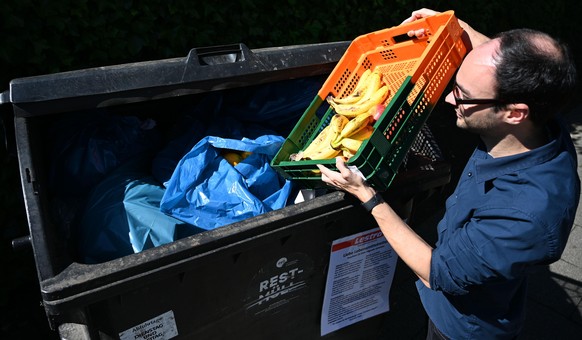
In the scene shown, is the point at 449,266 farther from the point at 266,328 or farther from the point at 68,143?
the point at 68,143

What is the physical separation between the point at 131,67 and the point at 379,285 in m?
1.45

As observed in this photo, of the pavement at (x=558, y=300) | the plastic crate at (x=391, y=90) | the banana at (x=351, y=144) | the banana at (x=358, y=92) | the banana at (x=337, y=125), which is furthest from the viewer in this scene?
the pavement at (x=558, y=300)

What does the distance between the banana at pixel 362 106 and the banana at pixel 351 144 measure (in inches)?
5.7

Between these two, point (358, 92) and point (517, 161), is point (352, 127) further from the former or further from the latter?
point (517, 161)

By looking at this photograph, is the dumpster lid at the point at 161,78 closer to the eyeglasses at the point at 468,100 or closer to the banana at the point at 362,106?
the banana at the point at 362,106

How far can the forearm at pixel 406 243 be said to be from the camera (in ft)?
5.71

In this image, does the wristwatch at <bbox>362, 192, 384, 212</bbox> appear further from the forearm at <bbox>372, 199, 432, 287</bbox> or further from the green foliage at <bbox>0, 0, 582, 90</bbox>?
the green foliage at <bbox>0, 0, 582, 90</bbox>

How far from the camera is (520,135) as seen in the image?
165cm

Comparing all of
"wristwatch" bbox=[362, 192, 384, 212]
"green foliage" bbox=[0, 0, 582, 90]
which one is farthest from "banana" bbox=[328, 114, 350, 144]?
"green foliage" bbox=[0, 0, 582, 90]

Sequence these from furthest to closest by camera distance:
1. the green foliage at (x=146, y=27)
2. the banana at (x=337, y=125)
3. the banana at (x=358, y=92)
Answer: the green foliage at (x=146, y=27) → the banana at (x=358, y=92) → the banana at (x=337, y=125)

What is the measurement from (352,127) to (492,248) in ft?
2.40

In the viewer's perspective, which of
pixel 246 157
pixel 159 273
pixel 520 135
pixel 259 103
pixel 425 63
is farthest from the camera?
pixel 259 103

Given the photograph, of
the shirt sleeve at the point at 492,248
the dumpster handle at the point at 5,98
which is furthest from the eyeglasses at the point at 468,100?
the dumpster handle at the point at 5,98

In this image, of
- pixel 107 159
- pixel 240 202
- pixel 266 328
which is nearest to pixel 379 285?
pixel 266 328
